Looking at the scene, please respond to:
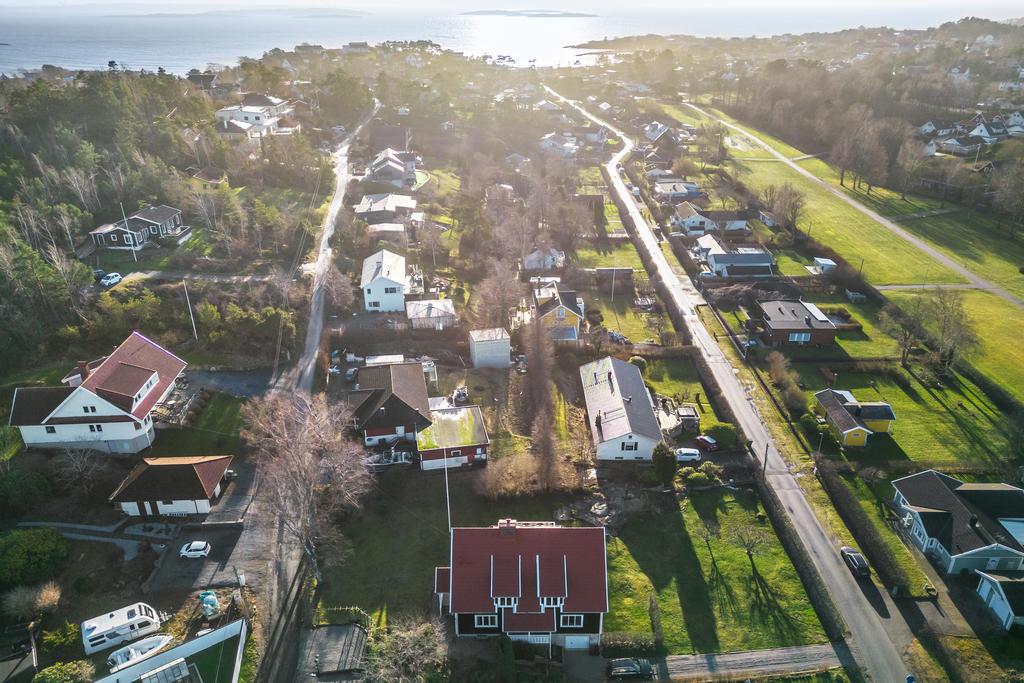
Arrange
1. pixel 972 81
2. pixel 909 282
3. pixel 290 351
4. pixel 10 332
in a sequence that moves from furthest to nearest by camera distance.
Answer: pixel 972 81 → pixel 909 282 → pixel 290 351 → pixel 10 332

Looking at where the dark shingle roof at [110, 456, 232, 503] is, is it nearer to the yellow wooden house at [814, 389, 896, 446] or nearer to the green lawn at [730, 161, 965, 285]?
the yellow wooden house at [814, 389, 896, 446]

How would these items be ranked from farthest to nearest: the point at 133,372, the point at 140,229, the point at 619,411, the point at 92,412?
the point at 140,229 → the point at 619,411 → the point at 133,372 → the point at 92,412

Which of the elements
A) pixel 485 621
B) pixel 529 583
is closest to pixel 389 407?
pixel 485 621

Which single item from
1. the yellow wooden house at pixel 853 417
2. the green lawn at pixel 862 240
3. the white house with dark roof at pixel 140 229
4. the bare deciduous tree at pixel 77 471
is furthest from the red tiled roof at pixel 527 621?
the green lawn at pixel 862 240

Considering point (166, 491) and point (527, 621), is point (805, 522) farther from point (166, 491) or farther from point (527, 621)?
point (166, 491)

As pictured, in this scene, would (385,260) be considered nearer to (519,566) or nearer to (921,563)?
(519,566)

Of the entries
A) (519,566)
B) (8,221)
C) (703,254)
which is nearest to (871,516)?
(519,566)
